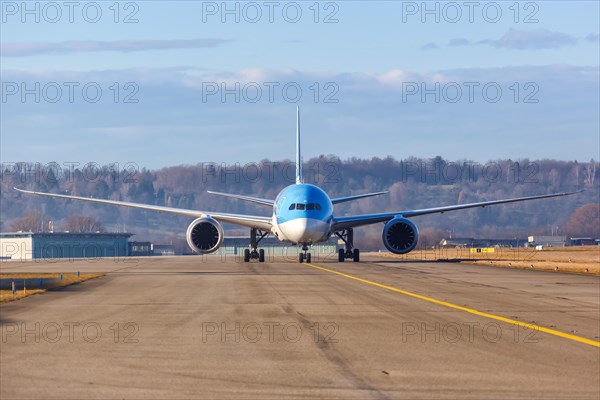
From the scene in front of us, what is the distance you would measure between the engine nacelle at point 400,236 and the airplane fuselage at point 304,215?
4.40m

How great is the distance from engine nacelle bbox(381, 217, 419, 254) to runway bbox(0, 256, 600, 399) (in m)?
28.7

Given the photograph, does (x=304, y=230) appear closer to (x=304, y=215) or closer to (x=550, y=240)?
(x=304, y=215)

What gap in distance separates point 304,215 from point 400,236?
8311 mm

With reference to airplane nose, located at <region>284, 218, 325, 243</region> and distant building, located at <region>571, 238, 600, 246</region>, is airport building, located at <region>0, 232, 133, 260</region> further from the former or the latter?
airplane nose, located at <region>284, 218, 325, 243</region>

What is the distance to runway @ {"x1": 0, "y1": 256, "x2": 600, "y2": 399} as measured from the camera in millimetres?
12219

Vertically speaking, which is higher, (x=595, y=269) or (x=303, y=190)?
(x=303, y=190)

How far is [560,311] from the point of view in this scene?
23938mm

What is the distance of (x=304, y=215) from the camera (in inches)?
2154

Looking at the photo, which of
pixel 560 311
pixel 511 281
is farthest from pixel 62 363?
pixel 511 281

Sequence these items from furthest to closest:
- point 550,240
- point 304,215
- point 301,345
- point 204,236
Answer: point 550,240, point 204,236, point 304,215, point 301,345

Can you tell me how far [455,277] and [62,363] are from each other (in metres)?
29.4

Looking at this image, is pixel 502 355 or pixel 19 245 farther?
pixel 19 245

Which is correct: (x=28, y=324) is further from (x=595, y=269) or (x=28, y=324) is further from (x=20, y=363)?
(x=595, y=269)

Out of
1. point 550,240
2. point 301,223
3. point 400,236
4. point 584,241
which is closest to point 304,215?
point 301,223
